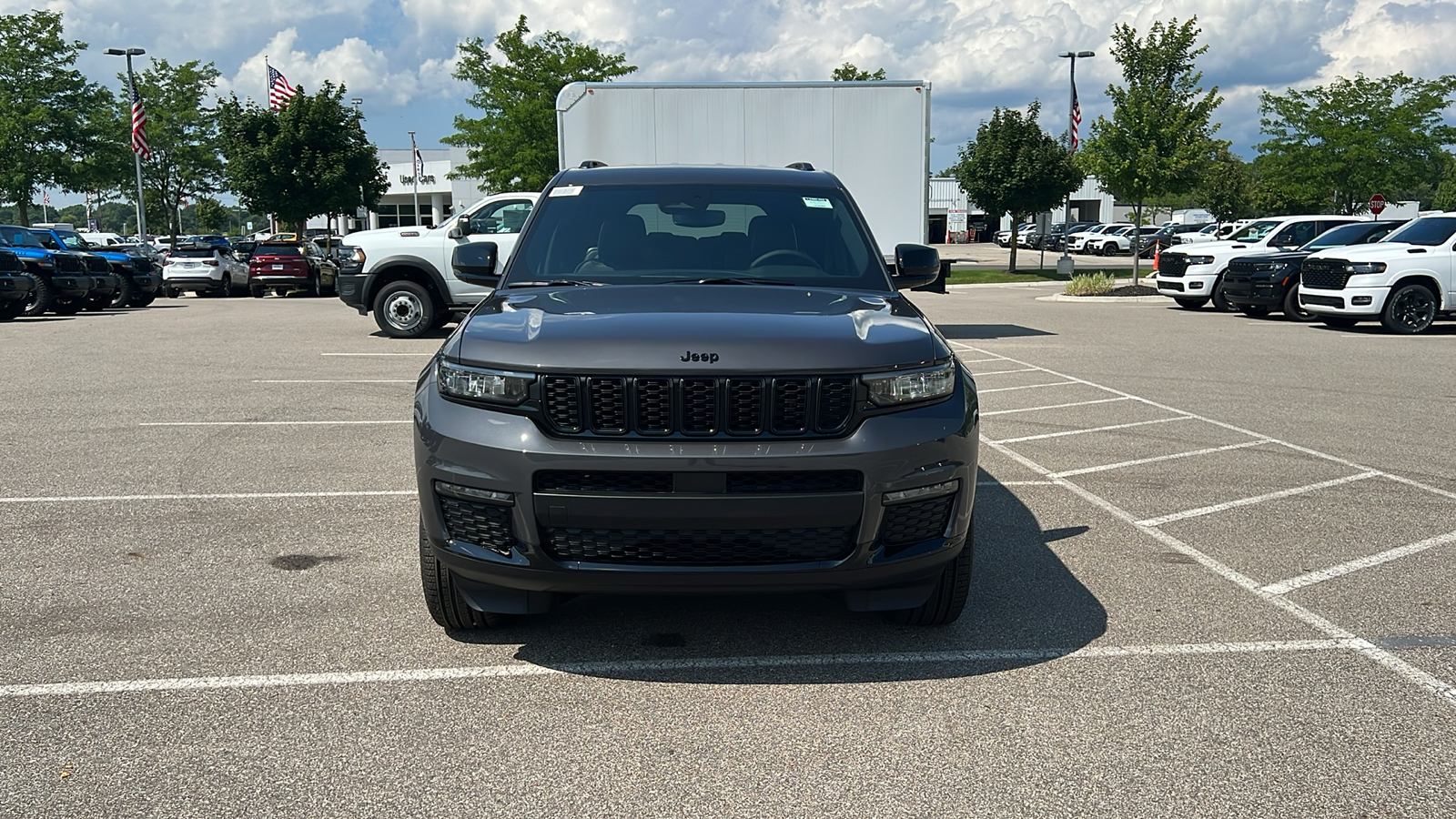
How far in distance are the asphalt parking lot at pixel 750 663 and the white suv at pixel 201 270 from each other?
79.1 ft

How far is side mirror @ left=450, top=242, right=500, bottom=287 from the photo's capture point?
17.3 ft

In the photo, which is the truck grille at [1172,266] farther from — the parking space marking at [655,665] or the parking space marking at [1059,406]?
the parking space marking at [655,665]

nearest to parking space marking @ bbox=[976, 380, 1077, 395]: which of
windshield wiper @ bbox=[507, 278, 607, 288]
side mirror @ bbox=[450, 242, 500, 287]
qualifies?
side mirror @ bbox=[450, 242, 500, 287]

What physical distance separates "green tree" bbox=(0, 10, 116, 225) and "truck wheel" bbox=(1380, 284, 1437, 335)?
144 feet

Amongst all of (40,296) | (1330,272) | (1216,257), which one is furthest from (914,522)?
(40,296)

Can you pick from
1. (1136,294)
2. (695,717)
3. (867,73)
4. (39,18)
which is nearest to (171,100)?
(39,18)

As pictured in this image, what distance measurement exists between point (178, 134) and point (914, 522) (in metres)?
64.1

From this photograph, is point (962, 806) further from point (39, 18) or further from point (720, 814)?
point (39, 18)

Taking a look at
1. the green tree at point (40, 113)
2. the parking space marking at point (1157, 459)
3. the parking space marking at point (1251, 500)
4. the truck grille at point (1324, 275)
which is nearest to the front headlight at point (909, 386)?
the parking space marking at point (1251, 500)

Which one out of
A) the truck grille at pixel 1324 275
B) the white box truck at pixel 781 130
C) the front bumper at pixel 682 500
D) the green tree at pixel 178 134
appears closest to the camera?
the front bumper at pixel 682 500

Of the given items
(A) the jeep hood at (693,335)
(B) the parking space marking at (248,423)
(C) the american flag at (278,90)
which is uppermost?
(C) the american flag at (278,90)

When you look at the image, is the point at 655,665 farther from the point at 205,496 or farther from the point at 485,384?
the point at 205,496

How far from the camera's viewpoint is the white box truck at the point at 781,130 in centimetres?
1600

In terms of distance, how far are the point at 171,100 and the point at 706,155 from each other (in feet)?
172
